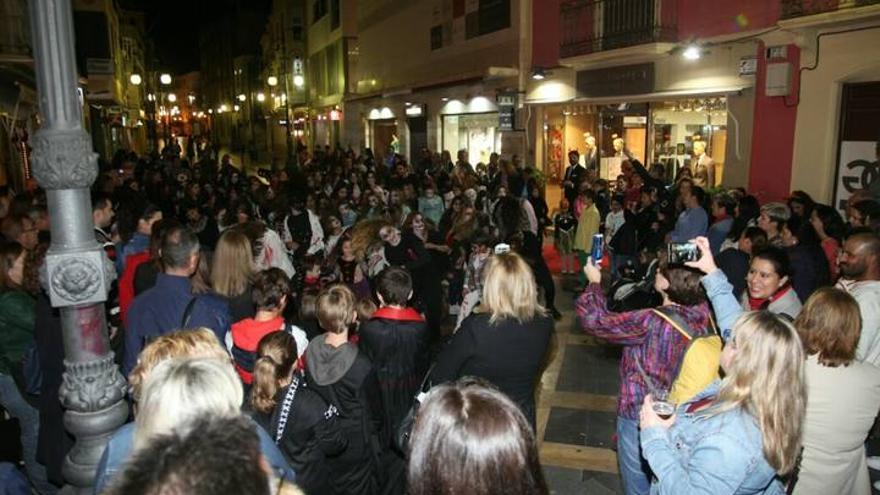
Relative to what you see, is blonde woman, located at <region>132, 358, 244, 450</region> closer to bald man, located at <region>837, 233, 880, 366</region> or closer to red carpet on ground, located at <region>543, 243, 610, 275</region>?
bald man, located at <region>837, 233, 880, 366</region>

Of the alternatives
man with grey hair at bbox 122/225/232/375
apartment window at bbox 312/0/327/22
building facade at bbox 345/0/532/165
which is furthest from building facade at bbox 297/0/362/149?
man with grey hair at bbox 122/225/232/375

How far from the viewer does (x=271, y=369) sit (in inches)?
139

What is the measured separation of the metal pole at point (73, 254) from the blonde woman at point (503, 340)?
6.27ft

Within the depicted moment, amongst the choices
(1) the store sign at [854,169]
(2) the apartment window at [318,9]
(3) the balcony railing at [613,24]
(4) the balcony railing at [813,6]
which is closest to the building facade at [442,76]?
(3) the balcony railing at [613,24]

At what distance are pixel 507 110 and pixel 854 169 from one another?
9.52 meters

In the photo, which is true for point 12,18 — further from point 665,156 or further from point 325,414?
point 665,156

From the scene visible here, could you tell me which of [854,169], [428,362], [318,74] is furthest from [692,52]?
[318,74]

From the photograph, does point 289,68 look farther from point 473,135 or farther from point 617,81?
point 617,81

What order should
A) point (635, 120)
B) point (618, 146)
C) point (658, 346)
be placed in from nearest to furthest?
point (658, 346)
point (635, 120)
point (618, 146)

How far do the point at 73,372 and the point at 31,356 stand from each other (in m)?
1.18

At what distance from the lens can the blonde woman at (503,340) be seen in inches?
155

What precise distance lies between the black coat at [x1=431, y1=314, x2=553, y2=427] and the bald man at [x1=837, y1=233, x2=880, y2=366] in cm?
226

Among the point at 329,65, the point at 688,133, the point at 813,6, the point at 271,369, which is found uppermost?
the point at 329,65

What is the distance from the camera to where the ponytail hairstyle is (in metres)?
3.51
